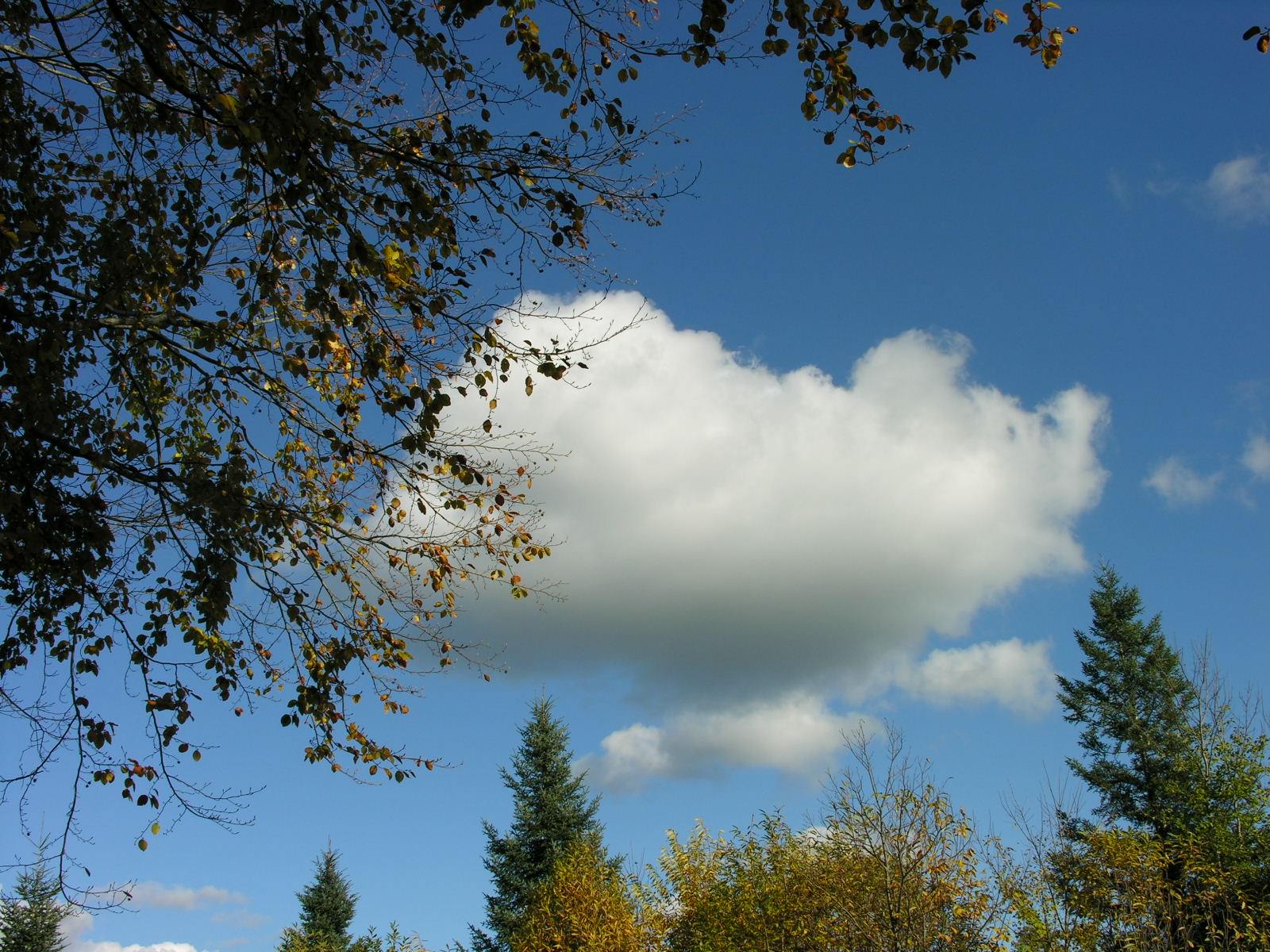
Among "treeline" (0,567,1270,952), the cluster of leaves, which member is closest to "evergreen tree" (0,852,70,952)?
"treeline" (0,567,1270,952)

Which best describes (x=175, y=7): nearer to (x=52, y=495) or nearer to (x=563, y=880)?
(x=52, y=495)

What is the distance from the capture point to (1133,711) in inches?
1249

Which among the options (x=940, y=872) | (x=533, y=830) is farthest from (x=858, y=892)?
(x=533, y=830)

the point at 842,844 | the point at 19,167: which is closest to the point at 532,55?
the point at 19,167

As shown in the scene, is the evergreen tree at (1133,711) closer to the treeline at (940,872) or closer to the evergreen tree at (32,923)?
the treeline at (940,872)

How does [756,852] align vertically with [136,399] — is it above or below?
below

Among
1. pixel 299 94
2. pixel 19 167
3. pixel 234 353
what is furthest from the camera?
pixel 234 353

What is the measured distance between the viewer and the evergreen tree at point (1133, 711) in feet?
98.3

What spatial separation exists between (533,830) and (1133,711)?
64.3 feet

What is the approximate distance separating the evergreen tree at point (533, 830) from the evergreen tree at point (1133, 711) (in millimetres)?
15935

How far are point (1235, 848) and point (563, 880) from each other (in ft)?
49.3

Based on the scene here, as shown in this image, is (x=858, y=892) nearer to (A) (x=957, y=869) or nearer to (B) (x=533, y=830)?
(A) (x=957, y=869)

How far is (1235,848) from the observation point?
21984 mm

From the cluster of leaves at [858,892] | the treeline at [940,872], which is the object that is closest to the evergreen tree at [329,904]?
the treeline at [940,872]
